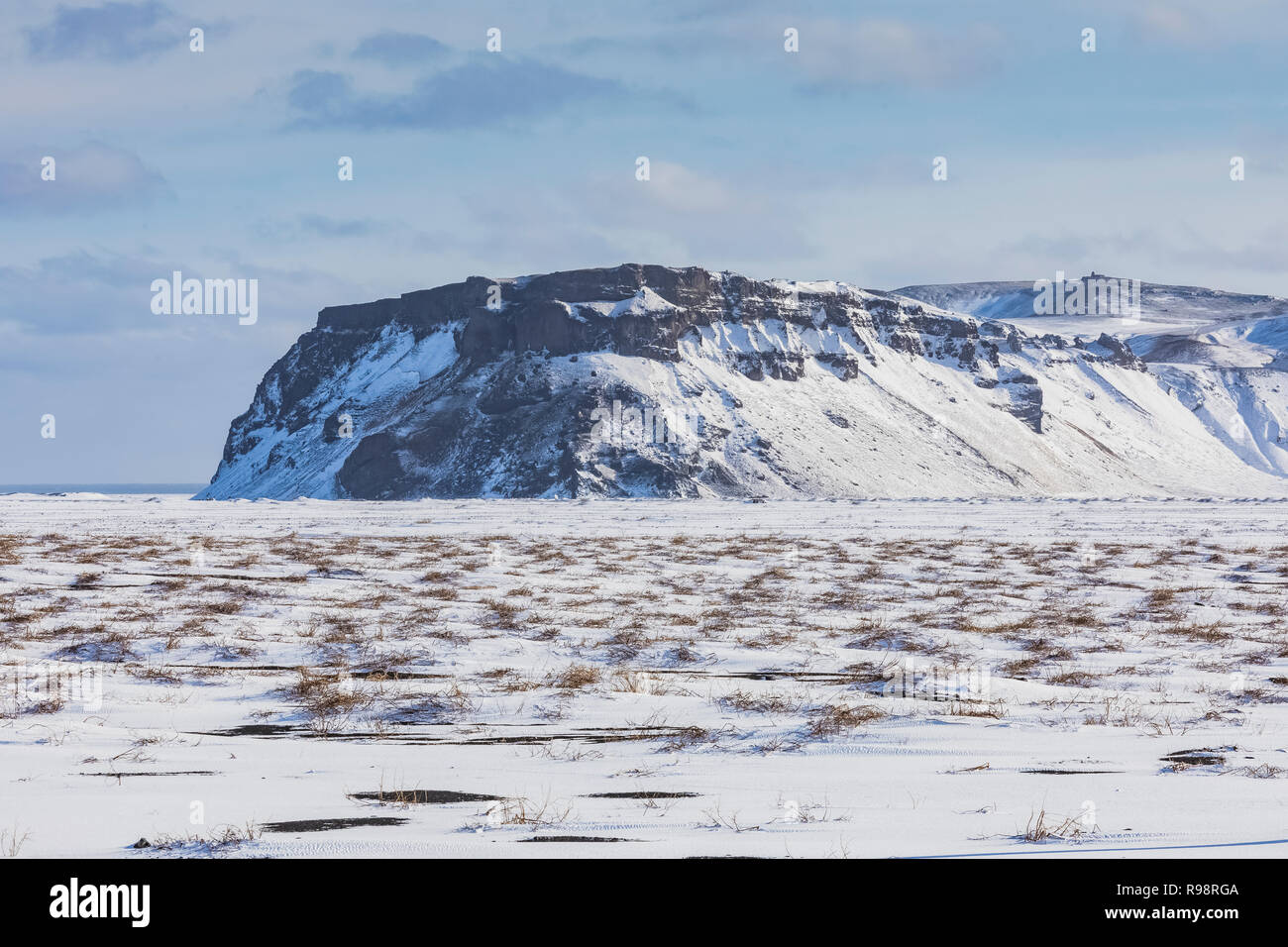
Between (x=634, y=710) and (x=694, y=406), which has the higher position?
(x=694, y=406)

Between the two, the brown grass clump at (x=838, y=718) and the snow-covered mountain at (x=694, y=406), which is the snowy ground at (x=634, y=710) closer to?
the brown grass clump at (x=838, y=718)

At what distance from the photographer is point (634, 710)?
8.66 meters

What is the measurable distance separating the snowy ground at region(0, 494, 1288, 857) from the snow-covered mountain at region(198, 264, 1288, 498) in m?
74.9

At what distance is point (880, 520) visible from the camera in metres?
38.1

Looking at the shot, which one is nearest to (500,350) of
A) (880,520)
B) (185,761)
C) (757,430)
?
(757,430)

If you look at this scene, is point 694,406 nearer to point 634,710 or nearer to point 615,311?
point 615,311

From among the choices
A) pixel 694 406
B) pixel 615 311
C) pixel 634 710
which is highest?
pixel 615 311

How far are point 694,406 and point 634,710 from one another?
314ft

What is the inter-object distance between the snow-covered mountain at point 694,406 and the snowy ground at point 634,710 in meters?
74.9

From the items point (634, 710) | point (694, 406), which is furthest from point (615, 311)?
point (634, 710)

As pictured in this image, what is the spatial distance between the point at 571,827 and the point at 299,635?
7.08 meters

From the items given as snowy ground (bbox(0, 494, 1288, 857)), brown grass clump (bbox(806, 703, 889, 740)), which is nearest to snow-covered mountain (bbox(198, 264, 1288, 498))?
snowy ground (bbox(0, 494, 1288, 857))

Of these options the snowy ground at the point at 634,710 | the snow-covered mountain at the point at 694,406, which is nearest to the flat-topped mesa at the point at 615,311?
the snow-covered mountain at the point at 694,406
